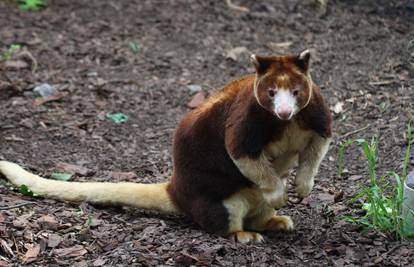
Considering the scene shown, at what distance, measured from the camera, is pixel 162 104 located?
8586 mm

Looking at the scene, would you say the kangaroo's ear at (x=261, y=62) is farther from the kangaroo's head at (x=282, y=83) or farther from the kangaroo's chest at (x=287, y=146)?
the kangaroo's chest at (x=287, y=146)

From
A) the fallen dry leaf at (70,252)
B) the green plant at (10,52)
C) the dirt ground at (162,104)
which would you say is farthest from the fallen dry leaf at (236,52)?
the fallen dry leaf at (70,252)

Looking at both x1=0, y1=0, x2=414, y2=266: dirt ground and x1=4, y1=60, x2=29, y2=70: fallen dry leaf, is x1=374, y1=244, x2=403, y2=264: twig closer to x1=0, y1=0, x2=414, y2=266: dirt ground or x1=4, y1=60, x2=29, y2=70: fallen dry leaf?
x1=0, y1=0, x2=414, y2=266: dirt ground

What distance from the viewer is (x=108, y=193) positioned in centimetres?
607

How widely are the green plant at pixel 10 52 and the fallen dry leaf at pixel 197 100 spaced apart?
237 centimetres

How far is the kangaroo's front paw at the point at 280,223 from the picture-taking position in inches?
234

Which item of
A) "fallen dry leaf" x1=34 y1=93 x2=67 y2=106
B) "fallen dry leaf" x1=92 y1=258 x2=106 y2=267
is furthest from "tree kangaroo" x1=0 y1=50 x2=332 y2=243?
"fallen dry leaf" x1=34 y1=93 x2=67 y2=106

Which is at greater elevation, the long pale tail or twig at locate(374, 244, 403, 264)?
twig at locate(374, 244, 403, 264)

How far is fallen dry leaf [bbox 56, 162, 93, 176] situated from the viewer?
7.04m

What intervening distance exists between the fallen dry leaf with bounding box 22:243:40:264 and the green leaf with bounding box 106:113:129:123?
2.94 metres

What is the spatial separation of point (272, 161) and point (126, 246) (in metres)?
1.16

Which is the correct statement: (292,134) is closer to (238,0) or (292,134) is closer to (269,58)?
(269,58)

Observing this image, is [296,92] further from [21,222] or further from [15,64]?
[15,64]

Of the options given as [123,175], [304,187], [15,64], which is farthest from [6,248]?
[15,64]
